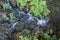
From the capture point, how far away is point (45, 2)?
257 cm

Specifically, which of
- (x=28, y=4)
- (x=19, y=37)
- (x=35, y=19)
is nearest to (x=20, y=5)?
(x=28, y=4)

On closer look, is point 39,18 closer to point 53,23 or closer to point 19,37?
point 53,23

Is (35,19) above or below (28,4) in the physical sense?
below

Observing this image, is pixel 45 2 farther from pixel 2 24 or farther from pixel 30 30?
pixel 2 24

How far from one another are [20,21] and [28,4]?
288mm

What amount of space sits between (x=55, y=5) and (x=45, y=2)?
154 mm

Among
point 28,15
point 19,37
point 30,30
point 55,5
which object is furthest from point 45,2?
point 19,37

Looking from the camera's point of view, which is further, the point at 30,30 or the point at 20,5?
the point at 20,5

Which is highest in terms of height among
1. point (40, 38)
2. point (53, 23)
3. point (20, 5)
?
point (20, 5)

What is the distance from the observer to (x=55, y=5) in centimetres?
253

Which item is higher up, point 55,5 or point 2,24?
point 55,5

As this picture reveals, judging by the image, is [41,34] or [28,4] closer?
[41,34]

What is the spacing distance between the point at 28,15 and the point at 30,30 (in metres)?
0.25

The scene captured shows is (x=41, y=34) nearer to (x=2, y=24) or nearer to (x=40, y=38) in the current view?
(x=40, y=38)
